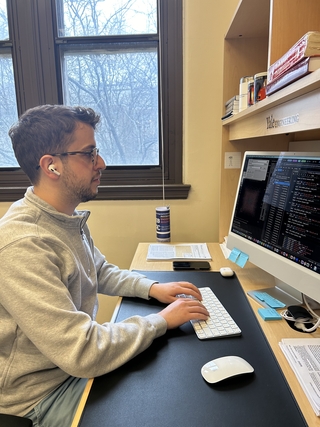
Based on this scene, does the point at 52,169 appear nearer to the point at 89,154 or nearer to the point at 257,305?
the point at 89,154

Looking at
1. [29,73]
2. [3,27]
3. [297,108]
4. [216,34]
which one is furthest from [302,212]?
[3,27]

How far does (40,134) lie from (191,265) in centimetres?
77

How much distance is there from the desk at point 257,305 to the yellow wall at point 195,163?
0.91 feet

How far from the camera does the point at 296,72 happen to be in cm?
68

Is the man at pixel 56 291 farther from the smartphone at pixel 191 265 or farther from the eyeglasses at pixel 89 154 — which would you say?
the smartphone at pixel 191 265

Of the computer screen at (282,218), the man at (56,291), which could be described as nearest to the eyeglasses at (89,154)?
the man at (56,291)

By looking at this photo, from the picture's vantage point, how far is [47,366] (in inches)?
31.0

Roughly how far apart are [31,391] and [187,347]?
15.8 inches

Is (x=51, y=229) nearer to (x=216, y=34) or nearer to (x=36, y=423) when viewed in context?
(x=36, y=423)

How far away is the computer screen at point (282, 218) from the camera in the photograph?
80 cm

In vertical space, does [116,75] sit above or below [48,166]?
above

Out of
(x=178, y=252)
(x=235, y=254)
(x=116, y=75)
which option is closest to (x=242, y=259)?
(x=235, y=254)

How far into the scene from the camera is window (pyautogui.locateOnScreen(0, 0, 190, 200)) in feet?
5.66

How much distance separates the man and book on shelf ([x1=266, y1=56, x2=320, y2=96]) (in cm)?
55
